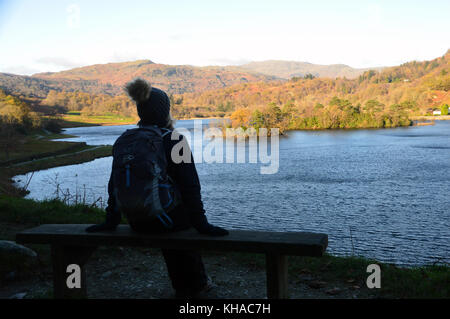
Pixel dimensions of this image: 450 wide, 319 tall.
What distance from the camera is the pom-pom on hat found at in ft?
11.0

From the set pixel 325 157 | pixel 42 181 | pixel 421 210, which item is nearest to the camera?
pixel 421 210

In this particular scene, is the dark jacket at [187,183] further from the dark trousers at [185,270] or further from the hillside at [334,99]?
the hillside at [334,99]

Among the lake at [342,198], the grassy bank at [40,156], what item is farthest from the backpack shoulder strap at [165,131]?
the grassy bank at [40,156]

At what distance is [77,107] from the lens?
166m

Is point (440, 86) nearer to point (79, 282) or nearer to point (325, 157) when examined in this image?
point (325, 157)

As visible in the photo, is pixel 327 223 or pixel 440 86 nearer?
pixel 327 223

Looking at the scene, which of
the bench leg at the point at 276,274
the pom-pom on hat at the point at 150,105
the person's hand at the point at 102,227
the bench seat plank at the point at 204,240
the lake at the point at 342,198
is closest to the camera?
the bench seat plank at the point at 204,240

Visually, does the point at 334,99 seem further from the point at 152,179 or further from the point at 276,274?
the point at 152,179

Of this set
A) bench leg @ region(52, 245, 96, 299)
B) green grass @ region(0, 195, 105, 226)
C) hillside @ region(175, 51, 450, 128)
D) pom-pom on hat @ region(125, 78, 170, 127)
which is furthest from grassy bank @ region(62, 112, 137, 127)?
pom-pom on hat @ region(125, 78, 170, 127)

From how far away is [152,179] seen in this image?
2984mm

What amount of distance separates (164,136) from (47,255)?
3.20 metres

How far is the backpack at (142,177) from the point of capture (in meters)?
2.97

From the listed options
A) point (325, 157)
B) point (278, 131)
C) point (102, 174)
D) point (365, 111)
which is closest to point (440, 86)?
point (365, 111)

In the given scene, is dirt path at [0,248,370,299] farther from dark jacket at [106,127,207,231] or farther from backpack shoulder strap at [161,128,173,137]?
backpack shoulder strap at [161,128,173,137]
